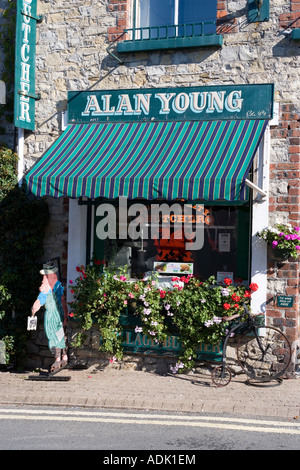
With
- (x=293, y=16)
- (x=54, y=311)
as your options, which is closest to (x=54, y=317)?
(x=54, y=311)

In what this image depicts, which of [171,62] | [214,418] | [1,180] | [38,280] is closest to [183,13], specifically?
[171,62]

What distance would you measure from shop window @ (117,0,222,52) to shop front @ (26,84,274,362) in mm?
694

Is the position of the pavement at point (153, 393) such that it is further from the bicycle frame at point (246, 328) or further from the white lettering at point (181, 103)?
the white lettering at point (181, 103)

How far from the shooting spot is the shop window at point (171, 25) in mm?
8805

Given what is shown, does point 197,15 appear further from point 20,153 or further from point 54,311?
point 54,311

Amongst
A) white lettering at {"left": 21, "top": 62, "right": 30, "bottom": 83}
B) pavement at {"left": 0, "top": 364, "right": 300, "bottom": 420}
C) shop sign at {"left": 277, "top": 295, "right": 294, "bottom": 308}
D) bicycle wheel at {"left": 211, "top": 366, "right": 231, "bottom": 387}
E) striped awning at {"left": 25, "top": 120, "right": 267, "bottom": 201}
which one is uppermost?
white lettering at {"left": 21, "top": 62, "right": 30, "bottom": 83}

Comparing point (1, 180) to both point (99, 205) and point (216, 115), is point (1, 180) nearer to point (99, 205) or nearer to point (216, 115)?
point (99, 205)

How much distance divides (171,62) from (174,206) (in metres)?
2.19

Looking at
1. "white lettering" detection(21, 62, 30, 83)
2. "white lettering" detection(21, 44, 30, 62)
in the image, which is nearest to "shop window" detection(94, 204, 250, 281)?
"white lettering" detection(21, 62, 30, 83)

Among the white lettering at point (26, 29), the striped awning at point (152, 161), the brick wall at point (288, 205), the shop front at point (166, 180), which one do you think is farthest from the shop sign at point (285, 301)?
the white lettering at point (26, 29)

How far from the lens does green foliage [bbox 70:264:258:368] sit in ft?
27.2

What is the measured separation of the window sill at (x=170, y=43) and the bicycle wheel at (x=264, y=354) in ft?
14.0

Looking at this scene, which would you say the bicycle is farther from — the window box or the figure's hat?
the window box

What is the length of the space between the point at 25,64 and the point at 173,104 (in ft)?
8.18
